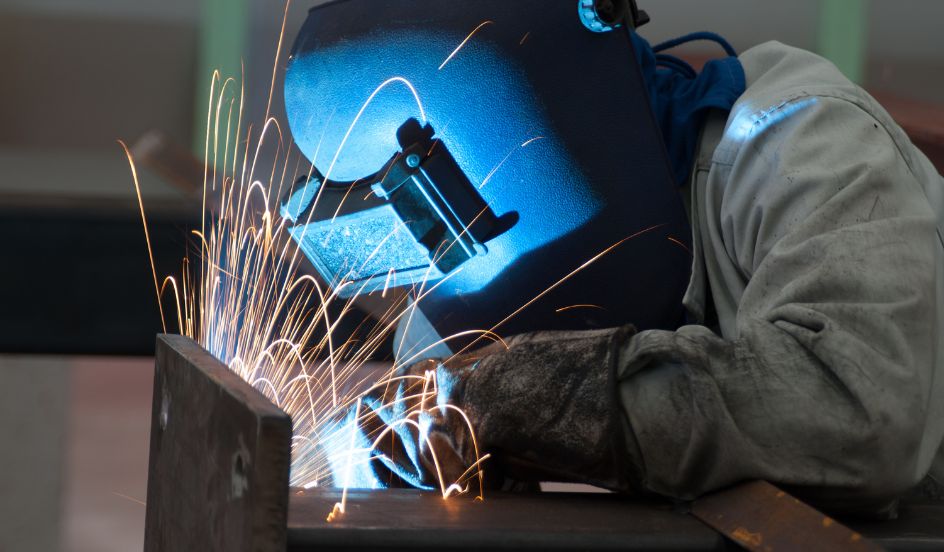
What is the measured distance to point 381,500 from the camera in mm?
1016

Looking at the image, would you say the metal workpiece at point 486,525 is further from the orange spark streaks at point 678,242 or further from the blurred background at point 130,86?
the blurred background at point 130,86

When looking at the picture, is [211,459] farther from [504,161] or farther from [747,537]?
[504,161]

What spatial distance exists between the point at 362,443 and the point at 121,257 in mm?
1164

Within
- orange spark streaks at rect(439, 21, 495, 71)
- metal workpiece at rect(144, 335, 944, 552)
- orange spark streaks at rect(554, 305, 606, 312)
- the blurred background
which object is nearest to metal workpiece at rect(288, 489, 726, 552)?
metal workpiece at rect(144, 335, 944, 552)

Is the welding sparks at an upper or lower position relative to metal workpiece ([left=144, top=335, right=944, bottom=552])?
upper

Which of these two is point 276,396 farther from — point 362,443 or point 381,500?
point 381,500

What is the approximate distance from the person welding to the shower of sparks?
0.09 feet

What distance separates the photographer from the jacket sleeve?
1014 mm

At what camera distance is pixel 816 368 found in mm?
1032

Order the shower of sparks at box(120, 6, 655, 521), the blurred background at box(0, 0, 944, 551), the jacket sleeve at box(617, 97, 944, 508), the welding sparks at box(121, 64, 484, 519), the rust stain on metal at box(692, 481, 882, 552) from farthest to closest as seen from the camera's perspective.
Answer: the blurred background at box(0, 0, 944, 551)
the welding sparks at box(121, 64, 484, 519)
the shower of sparks at box(120, 6, 655, 521)
the jacket sleeve at box(617, 97, 944, 508)
the rust stain on metal at box(692, 481, 882, 552)

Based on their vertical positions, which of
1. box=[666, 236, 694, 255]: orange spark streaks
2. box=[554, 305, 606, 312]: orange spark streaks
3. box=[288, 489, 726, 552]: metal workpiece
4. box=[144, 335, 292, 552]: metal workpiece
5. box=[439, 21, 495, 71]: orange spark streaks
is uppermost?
box=[439, 21, 495, 71]: orange spark streaks

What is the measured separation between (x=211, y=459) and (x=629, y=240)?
2.02 ft

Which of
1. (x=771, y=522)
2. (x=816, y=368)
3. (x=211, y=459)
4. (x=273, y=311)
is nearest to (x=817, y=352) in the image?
(x=816, y=368)

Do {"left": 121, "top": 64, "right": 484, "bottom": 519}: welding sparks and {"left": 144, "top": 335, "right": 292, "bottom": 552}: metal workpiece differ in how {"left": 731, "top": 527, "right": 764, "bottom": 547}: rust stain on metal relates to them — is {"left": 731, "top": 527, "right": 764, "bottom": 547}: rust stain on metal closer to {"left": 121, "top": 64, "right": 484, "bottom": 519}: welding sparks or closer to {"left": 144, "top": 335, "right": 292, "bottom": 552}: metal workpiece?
{"left": 121, "top": 64, "right": 484, "bottom": 519}: welding sparks
